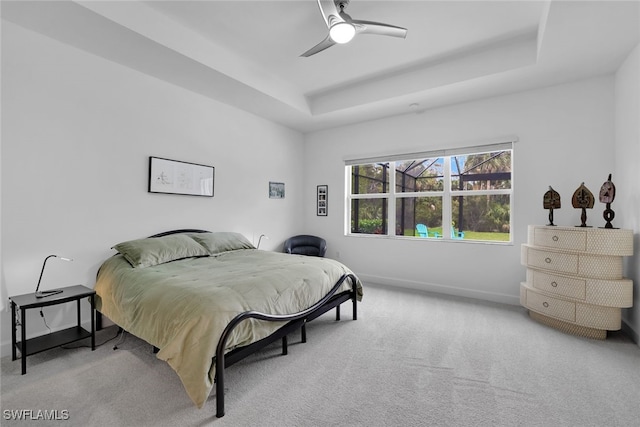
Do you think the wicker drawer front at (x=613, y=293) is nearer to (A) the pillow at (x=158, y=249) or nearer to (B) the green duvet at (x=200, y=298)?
(B) the green duvet at (x=200, y=298)

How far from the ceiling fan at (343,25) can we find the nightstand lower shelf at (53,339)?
10.6ft

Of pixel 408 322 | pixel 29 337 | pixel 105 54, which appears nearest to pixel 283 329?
pixel 408 322

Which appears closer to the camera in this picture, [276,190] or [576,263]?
[576,263]

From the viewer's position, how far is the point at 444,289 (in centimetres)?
416

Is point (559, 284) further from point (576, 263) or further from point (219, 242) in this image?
point (219, 242)

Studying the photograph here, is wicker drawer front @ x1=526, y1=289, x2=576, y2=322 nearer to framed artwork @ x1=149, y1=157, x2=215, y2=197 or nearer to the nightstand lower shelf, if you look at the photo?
framed artwork @ x1=149, y1=157, x2=215, y2=197

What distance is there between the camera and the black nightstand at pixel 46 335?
212cm

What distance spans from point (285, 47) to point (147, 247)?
8.36 feet

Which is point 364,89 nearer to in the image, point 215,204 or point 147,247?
point 215,204

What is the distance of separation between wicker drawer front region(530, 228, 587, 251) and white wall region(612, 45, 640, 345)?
0.41 m

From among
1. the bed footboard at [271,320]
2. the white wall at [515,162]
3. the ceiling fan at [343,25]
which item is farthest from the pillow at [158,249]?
the ceiling fan at [343,25]

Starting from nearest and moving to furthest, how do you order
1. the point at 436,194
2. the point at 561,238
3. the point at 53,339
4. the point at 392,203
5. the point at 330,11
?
the point at 330,11, the point at 53,339, the point at 561,238, the point at 436,194, the point at 392,203

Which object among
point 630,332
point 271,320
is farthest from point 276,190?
point 630,332

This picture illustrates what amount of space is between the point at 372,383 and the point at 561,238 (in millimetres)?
2402
